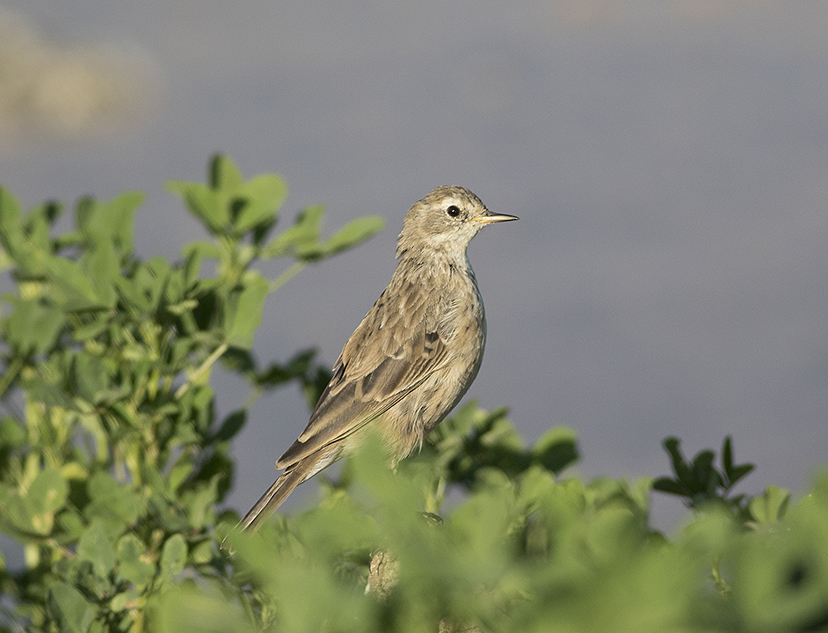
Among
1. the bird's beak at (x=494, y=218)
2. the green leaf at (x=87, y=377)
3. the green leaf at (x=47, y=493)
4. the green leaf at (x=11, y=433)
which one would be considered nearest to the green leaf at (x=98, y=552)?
the green leaf at (x=47, y=493)

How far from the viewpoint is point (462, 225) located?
204 inches

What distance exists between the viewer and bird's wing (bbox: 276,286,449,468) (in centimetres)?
401

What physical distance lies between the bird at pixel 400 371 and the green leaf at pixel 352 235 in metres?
0.66

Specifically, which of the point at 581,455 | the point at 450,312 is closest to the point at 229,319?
the point at 450,312

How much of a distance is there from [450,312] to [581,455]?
1.09 meters

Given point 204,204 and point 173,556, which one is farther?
point 204,204

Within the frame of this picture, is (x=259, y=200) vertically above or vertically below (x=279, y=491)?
above

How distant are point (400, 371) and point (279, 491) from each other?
36.5 inches

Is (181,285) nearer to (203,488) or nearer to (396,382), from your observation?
(203,488)

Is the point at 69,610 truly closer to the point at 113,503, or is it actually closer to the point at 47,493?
the point at 113,503

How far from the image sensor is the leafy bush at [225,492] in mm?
1078

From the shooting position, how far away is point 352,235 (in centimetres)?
404

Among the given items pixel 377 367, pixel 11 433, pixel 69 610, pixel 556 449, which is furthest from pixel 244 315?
pixel 556 449

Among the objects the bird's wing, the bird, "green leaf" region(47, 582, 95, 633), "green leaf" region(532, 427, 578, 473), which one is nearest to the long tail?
the bird
